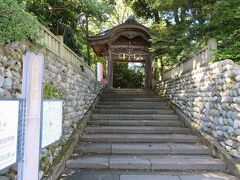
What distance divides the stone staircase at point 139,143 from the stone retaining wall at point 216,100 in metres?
0.49

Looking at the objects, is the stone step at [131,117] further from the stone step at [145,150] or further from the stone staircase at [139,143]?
Result: the stone step at [145,150]

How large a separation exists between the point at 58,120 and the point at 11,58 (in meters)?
0.96

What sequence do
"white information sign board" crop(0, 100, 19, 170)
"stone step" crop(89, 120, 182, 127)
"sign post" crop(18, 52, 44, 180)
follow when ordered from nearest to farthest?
"white information sign board" crop(0, 100, 19, 170) < "sign post" crop(18, 52, 44, 180) < "stone step" crop(89, 120, 182, 127)

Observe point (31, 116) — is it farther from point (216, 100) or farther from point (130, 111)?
point (130, 111)

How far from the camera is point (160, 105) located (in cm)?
998

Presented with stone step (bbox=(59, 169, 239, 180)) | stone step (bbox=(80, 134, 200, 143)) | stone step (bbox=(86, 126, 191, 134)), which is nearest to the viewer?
stone step (bbox=(59, 169, 239, 180))

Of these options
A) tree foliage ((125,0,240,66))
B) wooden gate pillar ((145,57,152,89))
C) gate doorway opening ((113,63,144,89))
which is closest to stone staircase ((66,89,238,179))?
tree foliage ((125,0,240,66))

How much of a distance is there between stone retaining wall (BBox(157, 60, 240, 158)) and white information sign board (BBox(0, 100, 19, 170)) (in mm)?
4010

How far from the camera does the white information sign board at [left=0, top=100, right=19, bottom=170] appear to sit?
1944 mm

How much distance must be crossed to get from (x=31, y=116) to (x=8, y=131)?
1.11ft

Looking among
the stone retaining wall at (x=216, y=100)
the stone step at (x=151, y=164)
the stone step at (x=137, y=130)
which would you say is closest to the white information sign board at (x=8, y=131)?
the stone step at (x=151, y=164)

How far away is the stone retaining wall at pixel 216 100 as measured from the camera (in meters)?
5.05

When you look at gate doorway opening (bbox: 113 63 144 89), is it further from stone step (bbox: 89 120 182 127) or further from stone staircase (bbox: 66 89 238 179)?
stone step (bbox: 89 120 182 127)

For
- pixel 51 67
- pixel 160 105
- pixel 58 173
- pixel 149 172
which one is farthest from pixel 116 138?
pixel 160 105
